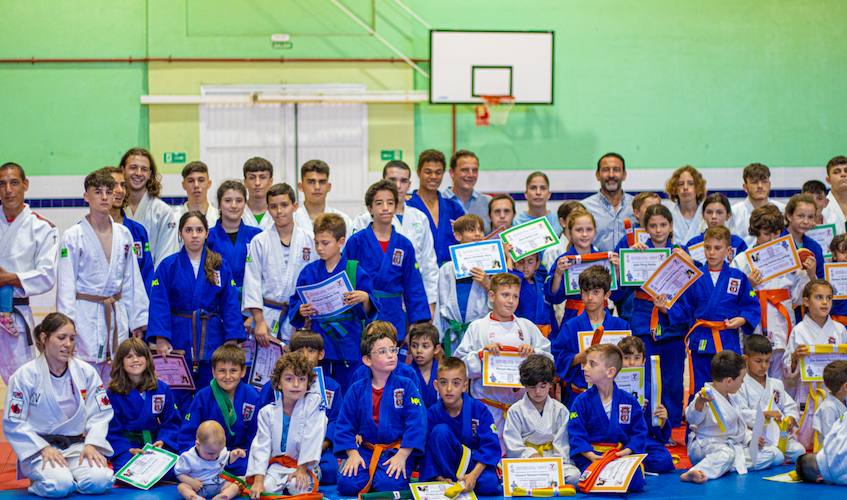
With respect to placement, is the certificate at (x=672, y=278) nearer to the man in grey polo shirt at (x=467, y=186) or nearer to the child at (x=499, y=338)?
the child at (x=499, y=338)

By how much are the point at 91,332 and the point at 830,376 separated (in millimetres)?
5362

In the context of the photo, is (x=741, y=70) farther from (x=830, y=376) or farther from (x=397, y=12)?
(x=830, y=376)

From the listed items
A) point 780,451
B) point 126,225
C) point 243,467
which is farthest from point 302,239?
point 780,451

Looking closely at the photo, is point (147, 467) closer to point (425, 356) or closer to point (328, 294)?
point (328, 294)

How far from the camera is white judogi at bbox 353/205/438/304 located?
7402 millimetres

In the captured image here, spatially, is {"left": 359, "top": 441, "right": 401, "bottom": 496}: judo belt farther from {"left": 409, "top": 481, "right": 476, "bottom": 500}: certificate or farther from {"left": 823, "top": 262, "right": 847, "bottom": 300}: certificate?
{"left": 823, "top": 262, "right": 847, "bottom": 300}: certificate

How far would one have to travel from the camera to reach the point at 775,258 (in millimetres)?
7352

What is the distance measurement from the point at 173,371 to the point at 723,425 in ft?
13.1

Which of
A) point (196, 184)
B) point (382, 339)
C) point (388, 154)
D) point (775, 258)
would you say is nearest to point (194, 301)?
point (196, 184)

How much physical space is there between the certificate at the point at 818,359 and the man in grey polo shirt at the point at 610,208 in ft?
6.38

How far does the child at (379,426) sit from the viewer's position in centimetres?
602

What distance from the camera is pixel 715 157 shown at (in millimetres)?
12820

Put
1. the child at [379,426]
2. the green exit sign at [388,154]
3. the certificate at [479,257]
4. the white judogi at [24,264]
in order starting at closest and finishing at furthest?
the child at [379,426] < the white judogi at [24,264] < the certificate at [479,257] < the green exit sign at [388,154]

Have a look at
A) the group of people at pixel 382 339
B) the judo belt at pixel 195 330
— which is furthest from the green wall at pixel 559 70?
the judo belt at pixel 195 330
